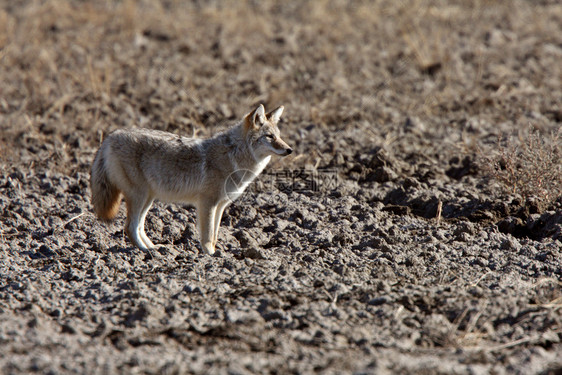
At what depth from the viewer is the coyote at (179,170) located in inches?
255

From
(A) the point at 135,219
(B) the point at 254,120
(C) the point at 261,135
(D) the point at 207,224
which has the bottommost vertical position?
(A) the point at 135,219

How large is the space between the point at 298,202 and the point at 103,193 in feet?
6.70

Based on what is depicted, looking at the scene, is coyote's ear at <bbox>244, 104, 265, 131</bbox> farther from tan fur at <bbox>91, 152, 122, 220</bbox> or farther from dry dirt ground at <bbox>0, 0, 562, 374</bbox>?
tan fur at <bbox>91, 152, 122, 220</bbox>

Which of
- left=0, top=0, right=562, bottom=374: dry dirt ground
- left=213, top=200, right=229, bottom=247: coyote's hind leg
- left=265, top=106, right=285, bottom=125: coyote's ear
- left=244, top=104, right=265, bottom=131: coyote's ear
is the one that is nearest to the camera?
left=0, top=0, right=562, bottom=374: dry dirt ground

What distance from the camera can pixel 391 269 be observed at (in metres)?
5.84

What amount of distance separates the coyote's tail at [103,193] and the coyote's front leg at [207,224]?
2.63ft

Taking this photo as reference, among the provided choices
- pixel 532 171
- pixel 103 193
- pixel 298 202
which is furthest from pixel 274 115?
pixel 532 171

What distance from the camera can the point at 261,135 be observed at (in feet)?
22.0

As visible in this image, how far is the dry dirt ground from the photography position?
466 cm

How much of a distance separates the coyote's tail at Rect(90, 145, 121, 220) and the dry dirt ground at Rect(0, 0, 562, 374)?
0.28 m

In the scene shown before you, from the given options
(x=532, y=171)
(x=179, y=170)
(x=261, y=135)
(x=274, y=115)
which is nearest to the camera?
(x=179, y=170)

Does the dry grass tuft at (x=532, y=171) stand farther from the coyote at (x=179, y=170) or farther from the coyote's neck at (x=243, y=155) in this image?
the coyote's neck at (x=243, y=155)

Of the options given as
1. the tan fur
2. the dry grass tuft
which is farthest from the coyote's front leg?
the dry grass tuft

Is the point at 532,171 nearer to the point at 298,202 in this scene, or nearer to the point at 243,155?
the point at 298,202
